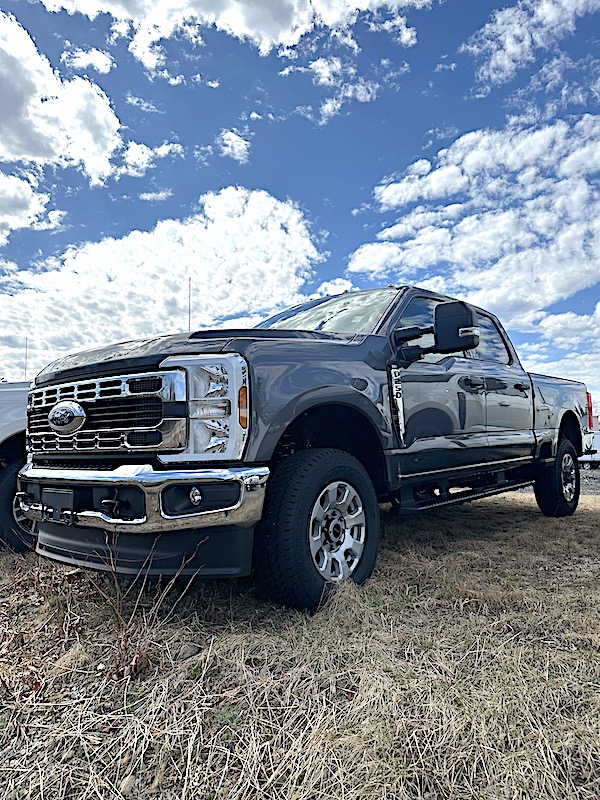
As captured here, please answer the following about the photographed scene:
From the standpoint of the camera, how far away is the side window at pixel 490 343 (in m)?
5.35

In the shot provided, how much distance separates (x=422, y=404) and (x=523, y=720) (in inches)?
91.3

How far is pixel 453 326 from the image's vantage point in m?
3.59

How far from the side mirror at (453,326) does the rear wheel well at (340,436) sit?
708 mm

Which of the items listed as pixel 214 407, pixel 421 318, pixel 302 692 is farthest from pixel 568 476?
pixel 302 692

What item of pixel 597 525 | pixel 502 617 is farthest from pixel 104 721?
pixel 597 525

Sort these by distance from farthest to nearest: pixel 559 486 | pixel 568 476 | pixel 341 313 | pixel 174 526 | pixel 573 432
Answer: pixel 573 432
pixel 568 476
pixel 559 486
pixel 341 313
pixel 174 526

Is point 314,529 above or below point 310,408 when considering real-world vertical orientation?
below

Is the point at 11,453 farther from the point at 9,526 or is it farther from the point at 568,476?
the point at 568,476

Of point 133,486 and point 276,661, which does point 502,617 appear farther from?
point 133,486

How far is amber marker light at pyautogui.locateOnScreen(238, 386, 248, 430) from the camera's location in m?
2.74

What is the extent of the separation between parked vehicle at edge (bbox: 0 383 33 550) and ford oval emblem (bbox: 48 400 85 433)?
1405 millimetres

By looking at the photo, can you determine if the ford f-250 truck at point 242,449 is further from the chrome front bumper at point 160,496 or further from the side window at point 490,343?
the side window at point 490,343

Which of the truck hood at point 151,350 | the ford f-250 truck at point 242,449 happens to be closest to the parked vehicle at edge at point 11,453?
the ford f-250 truck at point 242,449

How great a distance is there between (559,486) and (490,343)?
1.71 m
